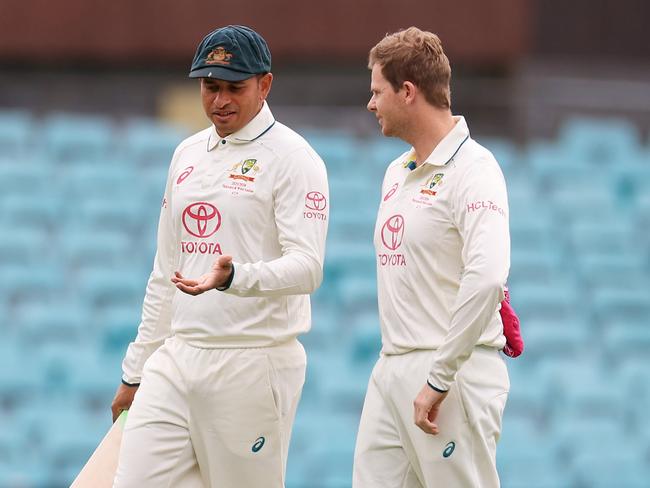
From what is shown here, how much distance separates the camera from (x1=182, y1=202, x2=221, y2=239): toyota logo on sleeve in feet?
14.4

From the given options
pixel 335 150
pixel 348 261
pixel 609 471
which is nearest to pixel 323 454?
pixel 609 471

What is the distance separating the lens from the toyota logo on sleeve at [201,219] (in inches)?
172

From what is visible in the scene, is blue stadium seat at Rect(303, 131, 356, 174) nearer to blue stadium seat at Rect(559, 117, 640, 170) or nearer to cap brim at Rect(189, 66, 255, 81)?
blue stadium seat at Rect(559, 117, 640, 170)

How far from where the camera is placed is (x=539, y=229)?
11.5 meters

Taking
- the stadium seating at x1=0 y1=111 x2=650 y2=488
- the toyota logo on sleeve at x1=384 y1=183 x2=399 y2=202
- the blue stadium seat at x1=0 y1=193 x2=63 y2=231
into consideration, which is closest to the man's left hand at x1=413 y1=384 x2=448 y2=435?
the toyota logo on sleeve at x1=384 y1=183 x2=399 y2=202

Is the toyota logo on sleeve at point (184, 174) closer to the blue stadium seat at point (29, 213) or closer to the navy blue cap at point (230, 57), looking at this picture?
the navy blue cap at point (230, 57)

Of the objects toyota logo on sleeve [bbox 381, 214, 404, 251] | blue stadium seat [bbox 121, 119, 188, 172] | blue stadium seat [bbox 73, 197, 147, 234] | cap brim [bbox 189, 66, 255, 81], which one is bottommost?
blue stadium seat [bbox 73, 197, 147, 234]

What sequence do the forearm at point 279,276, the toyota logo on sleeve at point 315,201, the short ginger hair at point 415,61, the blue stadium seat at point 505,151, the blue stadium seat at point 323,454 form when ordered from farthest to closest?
the blue stadium seat at point 505,151, the blue stadium seat at point 323,454, the toyota logo on sleeve at point 315,201, the short ginger hair at point 415,61, the forearm at point 279,276

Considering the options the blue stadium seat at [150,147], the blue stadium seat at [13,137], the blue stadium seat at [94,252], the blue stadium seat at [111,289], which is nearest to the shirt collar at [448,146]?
the blue stadium seat at [111,289]

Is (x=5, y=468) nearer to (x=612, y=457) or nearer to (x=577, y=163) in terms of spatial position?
(x=612, y=457)

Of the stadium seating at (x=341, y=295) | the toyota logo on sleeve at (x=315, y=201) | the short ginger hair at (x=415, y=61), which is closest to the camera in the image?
the short ginger hair at (x=415, y=61)

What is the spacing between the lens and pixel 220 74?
14.2ft

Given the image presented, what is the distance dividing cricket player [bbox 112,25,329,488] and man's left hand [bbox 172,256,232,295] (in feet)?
0.73

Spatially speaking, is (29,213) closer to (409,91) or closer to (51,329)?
(51,329)
